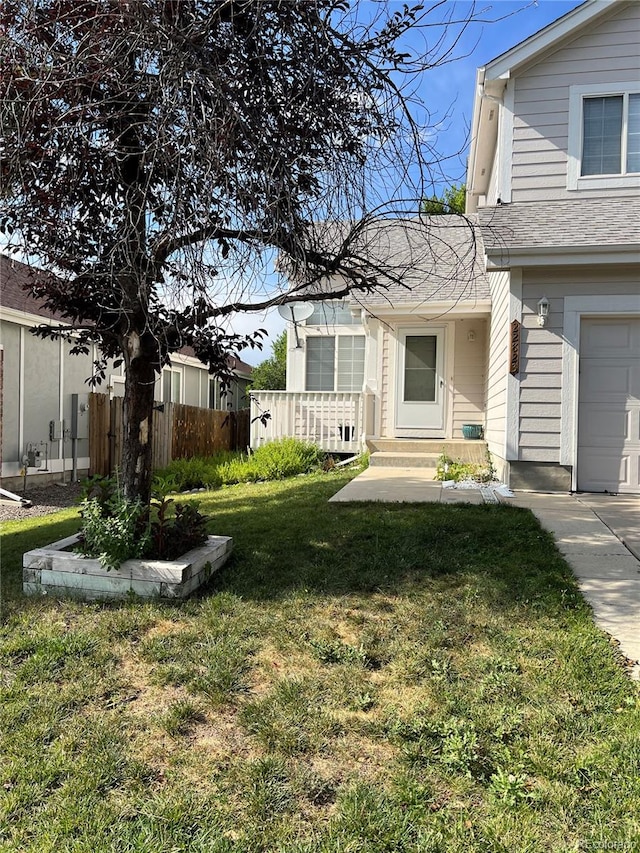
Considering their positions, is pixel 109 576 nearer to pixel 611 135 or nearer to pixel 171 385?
pixel 611 135

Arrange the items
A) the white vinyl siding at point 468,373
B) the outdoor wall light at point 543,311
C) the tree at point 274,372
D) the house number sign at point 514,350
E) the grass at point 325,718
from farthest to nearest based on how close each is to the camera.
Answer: the tree at point 274,372 → the white vinyl siding at point 468,373 → the house number sign at point 514,350 → the outdoor wall light at point 543,311 → the grass at point 325,718

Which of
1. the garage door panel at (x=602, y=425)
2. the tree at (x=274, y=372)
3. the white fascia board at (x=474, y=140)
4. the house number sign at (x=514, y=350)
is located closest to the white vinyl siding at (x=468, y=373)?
the white fascia board at (x=474, y=140)

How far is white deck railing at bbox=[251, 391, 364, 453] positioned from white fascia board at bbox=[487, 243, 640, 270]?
A: 452 cm

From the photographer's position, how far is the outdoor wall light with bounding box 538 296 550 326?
657cm

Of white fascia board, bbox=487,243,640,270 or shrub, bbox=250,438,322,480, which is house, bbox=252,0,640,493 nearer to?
white fascia board, bbox=487,243,640,270

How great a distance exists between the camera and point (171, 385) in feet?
54.1

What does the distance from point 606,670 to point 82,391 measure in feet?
37.7

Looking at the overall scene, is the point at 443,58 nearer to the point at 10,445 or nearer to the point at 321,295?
the point at 321,295

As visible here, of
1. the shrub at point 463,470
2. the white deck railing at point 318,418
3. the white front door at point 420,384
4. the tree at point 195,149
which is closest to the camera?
the tree at point 195,149

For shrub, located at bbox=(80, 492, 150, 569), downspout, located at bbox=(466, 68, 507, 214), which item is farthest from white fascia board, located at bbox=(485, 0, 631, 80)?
shrub, located at bbox=(80, 492, 150, 569)

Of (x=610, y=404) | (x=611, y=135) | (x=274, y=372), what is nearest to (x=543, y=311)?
(x=610, y=404)

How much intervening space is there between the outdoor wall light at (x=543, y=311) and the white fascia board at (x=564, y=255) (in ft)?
1.40

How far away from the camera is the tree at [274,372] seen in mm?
21484

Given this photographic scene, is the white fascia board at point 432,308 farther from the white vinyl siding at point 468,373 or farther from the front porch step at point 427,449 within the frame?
the front porch step at point 427,449
